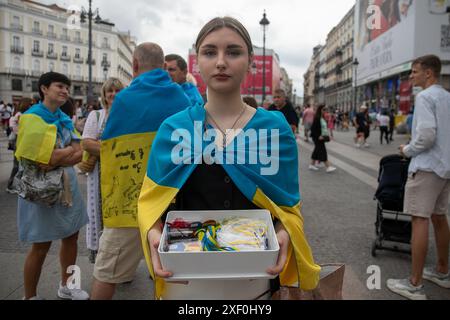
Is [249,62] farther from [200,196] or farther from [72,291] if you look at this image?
[72,291]

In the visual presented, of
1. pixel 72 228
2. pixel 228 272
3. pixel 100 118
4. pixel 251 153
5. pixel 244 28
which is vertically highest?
pixel 244 28

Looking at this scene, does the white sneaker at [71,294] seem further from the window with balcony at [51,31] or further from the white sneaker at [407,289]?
the window with balcony at [51,31]

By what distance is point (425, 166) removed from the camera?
310cm

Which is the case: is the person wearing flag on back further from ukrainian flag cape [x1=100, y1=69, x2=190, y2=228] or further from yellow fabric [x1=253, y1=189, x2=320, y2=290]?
yellow fabric [x1=253, y1=189, x2=320, y2=290]

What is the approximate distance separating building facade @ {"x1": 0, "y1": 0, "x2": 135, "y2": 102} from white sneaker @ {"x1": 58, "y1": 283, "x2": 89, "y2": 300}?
2141 inches

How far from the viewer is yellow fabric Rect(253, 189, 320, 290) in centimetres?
139

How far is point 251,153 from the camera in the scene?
1.44 m

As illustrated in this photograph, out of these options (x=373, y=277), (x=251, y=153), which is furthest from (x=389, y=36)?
(x=251, y=153)

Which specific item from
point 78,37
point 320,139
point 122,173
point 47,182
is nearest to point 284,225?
point 122,173

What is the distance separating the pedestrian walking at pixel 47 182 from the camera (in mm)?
2766

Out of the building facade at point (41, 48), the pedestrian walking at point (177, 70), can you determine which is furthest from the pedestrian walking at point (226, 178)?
the building facade at point (41, 48)

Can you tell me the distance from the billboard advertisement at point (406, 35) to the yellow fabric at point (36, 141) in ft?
68.1

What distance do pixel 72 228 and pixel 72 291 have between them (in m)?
0.53

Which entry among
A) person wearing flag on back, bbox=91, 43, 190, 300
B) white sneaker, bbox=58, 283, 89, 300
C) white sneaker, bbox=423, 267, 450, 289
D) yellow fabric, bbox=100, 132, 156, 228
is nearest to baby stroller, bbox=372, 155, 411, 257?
white sneaker, bbox=423, 267, 450, 289
